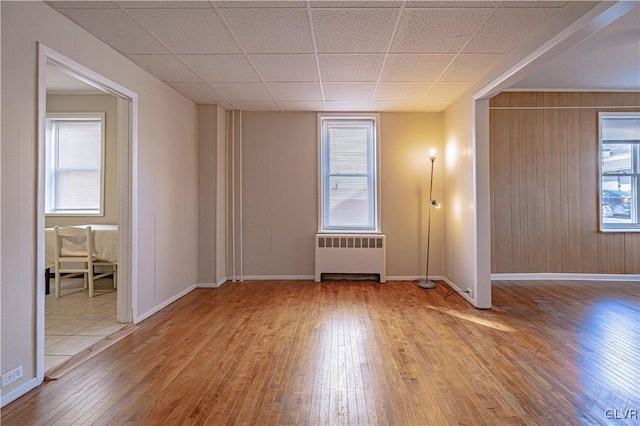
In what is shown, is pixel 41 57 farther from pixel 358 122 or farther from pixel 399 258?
pixel 399 258

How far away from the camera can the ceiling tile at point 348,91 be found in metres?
4.19

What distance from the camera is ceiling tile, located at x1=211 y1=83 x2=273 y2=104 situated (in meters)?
4.20

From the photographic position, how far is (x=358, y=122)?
5602 millimetres

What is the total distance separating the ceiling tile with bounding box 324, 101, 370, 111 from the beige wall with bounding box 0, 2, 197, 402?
191cm

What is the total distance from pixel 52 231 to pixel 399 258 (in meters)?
4.77

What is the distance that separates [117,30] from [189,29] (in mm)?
569

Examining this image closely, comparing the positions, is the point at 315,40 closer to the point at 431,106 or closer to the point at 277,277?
the point at 431,106

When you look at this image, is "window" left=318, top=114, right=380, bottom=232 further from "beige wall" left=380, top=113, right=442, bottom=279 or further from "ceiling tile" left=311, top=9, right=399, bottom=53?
"ceiling tile" left=311, top=9, right=399, bottom=53

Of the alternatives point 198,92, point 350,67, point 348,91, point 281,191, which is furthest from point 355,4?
point 281,191

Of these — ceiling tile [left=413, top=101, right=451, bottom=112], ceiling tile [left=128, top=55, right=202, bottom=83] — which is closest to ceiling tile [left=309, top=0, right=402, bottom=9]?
ceiling tile [left=128, top=55, right=202, bottom=83]

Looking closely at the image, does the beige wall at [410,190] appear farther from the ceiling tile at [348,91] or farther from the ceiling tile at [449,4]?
the ceiling tile at [449,4]

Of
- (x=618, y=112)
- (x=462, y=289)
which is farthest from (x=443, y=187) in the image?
(x=618, y=112)

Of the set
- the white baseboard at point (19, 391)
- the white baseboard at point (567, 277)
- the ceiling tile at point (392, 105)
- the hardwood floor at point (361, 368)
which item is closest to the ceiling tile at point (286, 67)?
the ceiling tile at point (392, 105)

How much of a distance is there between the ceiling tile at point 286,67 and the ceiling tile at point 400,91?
0.88 m
